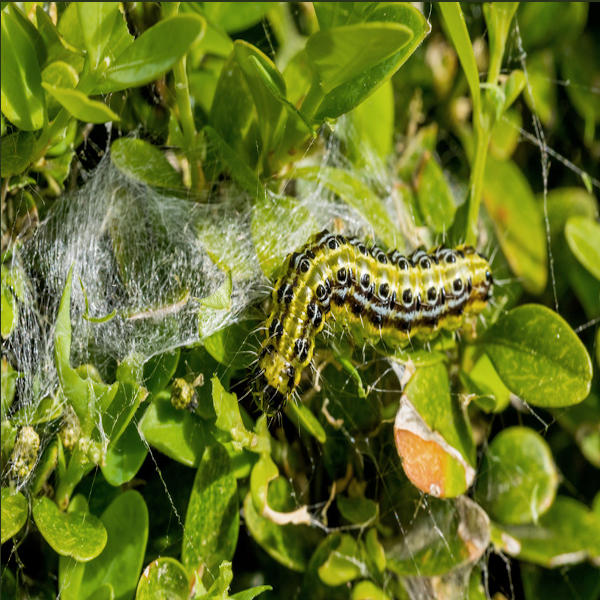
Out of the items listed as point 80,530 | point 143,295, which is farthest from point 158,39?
point 80,530

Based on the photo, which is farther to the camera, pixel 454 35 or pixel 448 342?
pixel 448 342

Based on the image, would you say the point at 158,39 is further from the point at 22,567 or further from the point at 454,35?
the point at 22,567

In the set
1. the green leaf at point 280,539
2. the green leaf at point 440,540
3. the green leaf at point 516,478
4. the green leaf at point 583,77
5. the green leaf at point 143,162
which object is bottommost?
the green leaf at point 516,478

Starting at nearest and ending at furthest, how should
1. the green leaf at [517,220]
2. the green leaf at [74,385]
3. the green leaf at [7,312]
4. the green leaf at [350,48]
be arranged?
the green leaf at [350,48], the green leaf at [74,385], the green leaf at [7,312], the green leaf at [517,220]

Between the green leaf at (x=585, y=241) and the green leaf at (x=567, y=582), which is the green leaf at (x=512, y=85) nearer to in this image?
the green leaf at (x=585, y=241)

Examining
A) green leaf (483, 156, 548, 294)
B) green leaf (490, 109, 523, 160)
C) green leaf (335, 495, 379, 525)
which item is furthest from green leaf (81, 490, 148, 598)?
green leaf (490, 109, 523, 160)

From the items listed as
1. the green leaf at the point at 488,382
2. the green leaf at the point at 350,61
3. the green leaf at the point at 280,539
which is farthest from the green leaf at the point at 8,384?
the green leaf at the point at 488,382

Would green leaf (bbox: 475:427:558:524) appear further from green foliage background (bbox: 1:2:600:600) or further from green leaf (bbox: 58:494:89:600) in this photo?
green leaf (bbox: 58:494:89:600)

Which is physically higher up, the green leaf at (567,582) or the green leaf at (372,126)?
the green leaf at (372,126)
